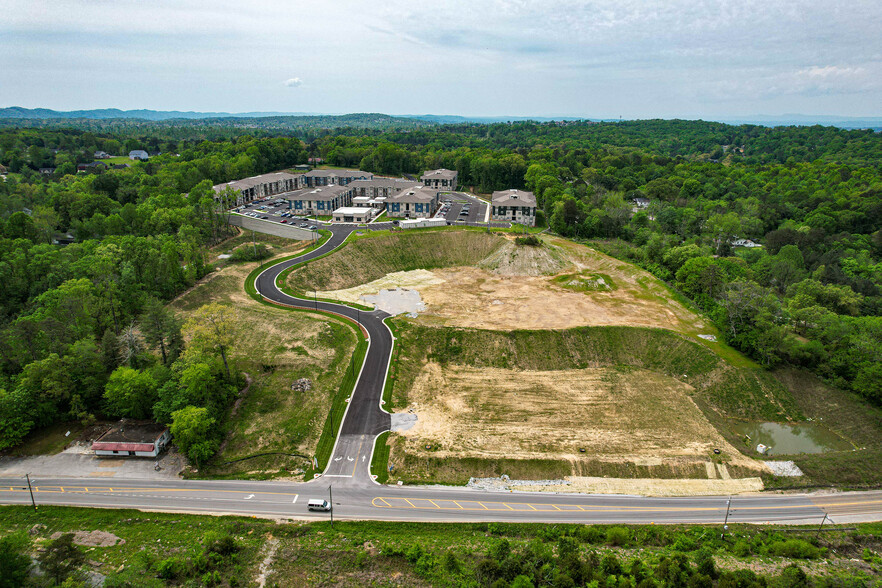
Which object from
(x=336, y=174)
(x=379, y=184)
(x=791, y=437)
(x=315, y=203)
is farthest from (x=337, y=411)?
(x=336, y=174)

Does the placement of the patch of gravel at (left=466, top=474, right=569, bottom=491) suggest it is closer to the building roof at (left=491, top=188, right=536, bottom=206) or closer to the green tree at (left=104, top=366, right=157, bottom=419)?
the green tree at (left=104, top=366, right=157, bottom=419)

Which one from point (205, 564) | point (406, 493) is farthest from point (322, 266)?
point (205, 564)

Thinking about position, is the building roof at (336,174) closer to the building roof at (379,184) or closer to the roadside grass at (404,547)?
the building roof at (379,184)

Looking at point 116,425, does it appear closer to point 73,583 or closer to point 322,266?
point 73,583

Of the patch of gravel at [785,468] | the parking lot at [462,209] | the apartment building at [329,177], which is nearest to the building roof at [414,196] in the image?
the parking lot at [462,209]

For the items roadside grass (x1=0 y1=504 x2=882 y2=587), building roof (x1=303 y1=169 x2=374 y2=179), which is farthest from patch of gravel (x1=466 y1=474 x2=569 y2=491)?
building roof (x1=303 y1=169 x2=374 y2=179)

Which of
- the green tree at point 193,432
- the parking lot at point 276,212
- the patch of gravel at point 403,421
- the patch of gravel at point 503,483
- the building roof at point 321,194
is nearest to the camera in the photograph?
the green tree at point 193,432
